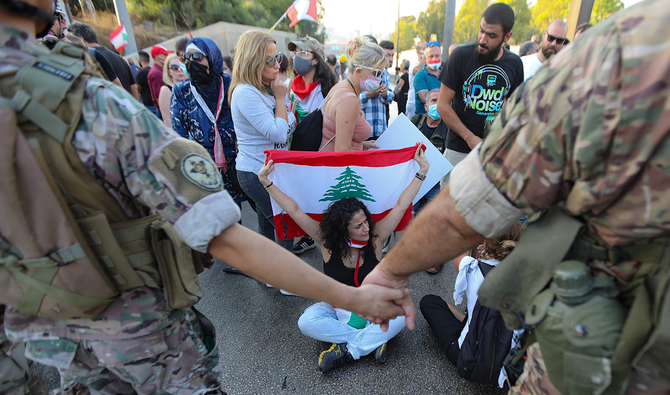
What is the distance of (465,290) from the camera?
226cm

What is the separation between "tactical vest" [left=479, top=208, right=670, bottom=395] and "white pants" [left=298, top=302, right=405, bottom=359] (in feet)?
4.79

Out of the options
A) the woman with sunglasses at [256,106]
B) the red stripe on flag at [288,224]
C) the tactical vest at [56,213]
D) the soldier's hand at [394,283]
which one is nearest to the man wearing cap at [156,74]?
the woman with sunglasses at [256,106]

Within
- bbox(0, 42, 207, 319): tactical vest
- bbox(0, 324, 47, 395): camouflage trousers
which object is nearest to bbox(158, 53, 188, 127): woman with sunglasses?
bbox(0, 324, 47, 395): camouflage trousers

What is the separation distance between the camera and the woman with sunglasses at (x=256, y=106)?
105 inches

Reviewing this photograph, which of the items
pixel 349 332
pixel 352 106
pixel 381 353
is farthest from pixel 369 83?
pixel 381 353

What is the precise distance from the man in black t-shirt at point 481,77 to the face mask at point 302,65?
1.70m

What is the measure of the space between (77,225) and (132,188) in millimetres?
155

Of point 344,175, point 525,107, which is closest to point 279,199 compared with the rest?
point 344,175

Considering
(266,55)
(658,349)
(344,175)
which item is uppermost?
(266,55)

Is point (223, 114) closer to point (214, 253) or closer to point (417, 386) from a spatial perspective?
point (214, 253)

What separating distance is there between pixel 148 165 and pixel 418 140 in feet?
7.97

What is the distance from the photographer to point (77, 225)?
2.83 feet

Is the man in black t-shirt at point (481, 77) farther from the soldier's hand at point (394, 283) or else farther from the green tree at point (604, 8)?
the green tree at point (604, 8)

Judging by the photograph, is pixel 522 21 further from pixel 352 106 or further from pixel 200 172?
pixel 200 172
